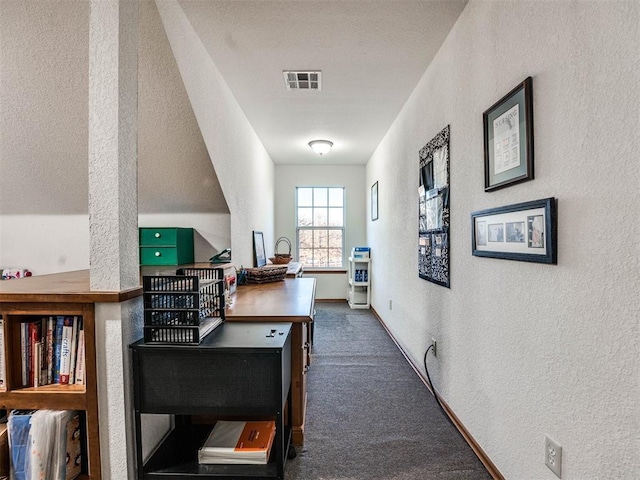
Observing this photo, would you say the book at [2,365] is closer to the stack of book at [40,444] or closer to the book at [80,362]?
the stack of book at [40,444]

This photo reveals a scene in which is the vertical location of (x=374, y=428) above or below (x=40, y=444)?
below

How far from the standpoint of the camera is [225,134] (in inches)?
115

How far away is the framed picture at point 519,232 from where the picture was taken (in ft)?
4.09

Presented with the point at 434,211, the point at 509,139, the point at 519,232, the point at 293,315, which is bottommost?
the point at 293,315

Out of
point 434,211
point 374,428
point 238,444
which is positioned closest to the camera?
point 238,444

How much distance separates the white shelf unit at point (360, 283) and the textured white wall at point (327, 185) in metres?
0.47

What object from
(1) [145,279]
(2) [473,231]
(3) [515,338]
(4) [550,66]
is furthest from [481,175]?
(1) [145,279]

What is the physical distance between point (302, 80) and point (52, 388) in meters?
2.55

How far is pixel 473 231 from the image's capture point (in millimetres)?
1837

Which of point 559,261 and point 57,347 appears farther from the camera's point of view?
point 57,347

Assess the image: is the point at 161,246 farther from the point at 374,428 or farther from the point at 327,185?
the point at 327,185

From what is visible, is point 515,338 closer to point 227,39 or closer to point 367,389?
point 367,389

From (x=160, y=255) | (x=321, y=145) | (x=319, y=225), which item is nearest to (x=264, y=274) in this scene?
(x=160, y=255)

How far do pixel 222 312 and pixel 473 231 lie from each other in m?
1.37
